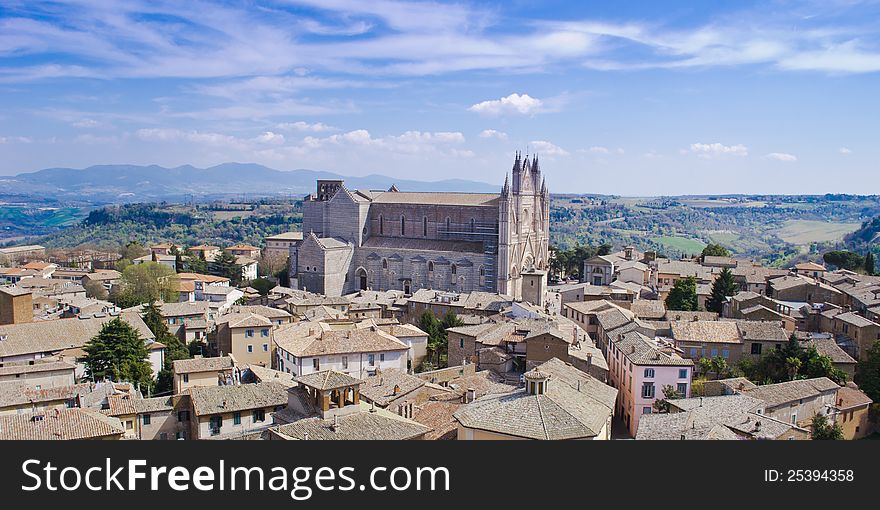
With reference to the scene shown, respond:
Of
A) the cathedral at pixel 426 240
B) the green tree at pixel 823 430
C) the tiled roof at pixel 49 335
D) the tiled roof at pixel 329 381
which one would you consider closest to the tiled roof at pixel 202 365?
the tiled roof at pixel 49 335

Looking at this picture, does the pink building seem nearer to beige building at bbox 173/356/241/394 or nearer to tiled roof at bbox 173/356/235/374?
beige building at bbox 173/356/241/394

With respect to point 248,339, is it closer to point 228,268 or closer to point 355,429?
point 355,429

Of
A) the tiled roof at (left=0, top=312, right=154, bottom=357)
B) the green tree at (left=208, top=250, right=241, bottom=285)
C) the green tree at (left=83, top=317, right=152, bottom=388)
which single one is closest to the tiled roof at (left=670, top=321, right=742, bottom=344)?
the green tree at (left=83, top=317, right=152, bottom=388)

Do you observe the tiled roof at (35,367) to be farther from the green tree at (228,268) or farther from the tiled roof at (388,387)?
the green tree at (228,268)

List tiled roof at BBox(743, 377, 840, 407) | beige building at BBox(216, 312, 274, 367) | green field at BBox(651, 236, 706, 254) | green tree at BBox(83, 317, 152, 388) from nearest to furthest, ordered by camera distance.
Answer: tiled roof at BBox(743, 377, 840, 407) < green tree at BBox(83, 317, 152, 388) < beige building at BBox(216, 312, 274, 367) < green field at BBox(651, 236, 706, 254)

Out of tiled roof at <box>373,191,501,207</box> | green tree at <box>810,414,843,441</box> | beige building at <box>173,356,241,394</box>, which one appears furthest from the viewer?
tiled roof at <box>373,191,501,207</box>

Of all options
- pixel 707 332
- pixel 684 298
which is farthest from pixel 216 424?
pixel 684 298
